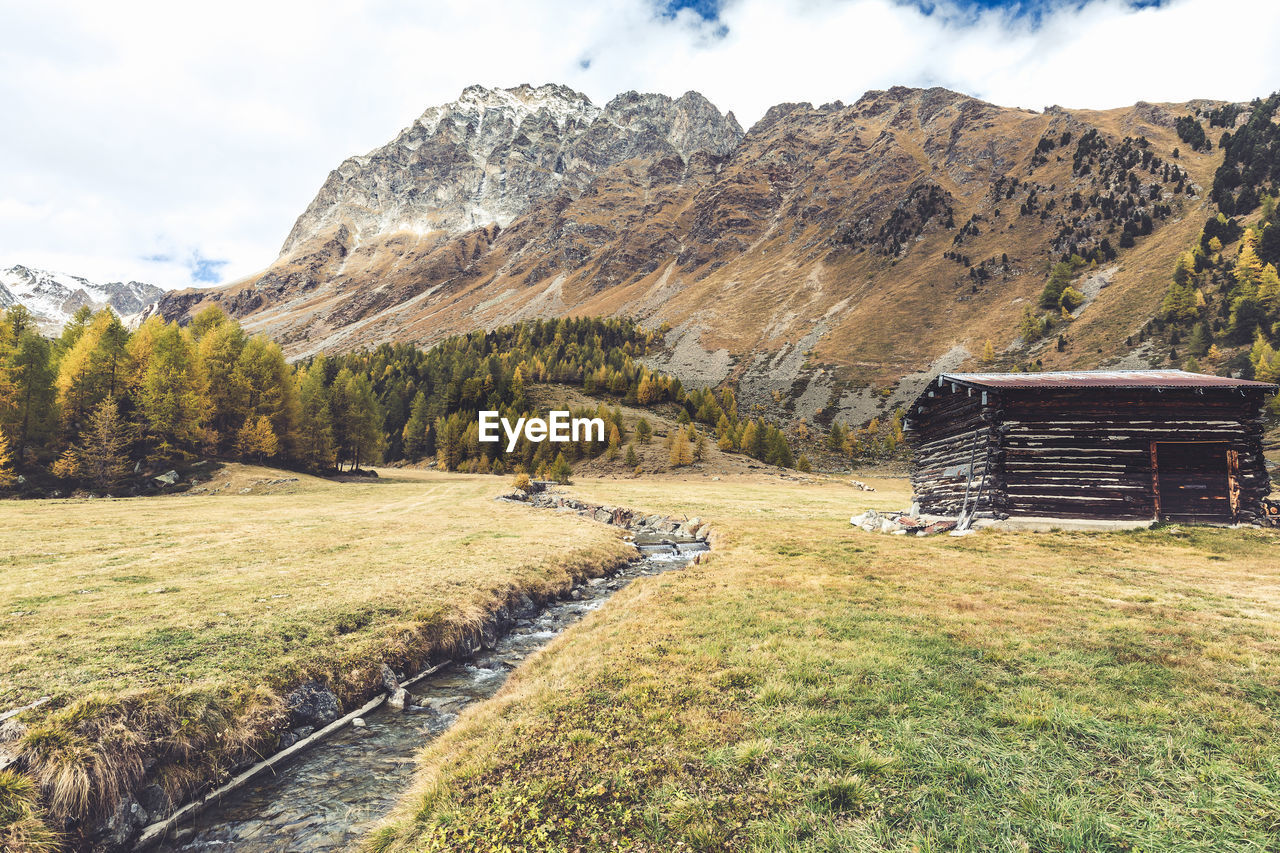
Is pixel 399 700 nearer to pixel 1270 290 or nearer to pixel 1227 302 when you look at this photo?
pixel 1270 290

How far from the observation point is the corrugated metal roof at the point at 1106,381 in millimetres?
21172

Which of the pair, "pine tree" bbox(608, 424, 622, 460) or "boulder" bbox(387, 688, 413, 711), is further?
"pine tree" bbox(608, 424, 622, 460)

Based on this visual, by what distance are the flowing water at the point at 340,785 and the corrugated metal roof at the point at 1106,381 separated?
24.8 meters

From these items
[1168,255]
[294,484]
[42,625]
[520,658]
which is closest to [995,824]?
[520,658]

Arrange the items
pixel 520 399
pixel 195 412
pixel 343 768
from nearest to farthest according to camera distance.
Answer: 1. pixel 343 768
2. pixel 195 412
3. pixel 520 399

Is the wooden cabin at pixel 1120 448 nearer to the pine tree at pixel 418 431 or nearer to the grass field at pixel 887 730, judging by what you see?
the grass field at pixel 887 730

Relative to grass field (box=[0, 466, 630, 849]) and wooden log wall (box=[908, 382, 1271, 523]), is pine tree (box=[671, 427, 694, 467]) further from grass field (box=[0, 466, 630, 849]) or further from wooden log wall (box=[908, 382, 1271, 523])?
wooden log wall (box=[908, 382, 1271, 523])

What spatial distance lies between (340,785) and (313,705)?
7.93ft

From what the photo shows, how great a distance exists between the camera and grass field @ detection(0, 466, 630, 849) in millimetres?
7523

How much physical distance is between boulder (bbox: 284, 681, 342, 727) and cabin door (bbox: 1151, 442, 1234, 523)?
31027mm

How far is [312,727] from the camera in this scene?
9.47 m

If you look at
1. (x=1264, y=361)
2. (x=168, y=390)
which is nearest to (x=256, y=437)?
(x=168, y=390)

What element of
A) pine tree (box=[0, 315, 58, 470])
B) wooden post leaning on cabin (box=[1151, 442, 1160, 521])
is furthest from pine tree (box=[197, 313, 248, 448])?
wooden post leaning on cabin (box=[1151, 442, 1160, 521])

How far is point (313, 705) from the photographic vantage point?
384 inches
